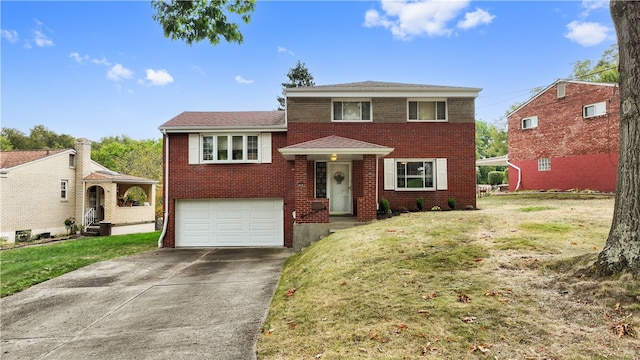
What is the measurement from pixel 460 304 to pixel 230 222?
460 inches

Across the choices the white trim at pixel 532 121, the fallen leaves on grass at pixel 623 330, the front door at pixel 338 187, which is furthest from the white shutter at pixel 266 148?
the white trim at pixel 532 121

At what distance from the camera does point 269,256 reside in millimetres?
11750

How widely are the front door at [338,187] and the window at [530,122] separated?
636 inches

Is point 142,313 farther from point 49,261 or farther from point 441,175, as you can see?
point 441,175

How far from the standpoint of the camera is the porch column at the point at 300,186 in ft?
37.8

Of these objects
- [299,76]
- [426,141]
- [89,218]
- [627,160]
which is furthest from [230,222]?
[299,76]

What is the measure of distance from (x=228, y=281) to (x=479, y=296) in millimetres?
5708

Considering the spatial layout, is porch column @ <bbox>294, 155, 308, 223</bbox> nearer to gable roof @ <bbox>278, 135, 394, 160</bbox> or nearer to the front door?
gable roof @ <bbox>278, 135, 394, 160</bbox>

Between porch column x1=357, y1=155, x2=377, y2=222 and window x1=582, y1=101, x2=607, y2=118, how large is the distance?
51.4 feet

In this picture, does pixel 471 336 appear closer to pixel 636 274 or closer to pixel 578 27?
pixel 636 274

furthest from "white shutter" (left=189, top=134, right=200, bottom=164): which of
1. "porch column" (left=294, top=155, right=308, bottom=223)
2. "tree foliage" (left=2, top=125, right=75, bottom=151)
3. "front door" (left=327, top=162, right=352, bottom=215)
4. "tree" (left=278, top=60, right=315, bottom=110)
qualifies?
"tree foliage" (left=2, top=125, right=75, bottom=151)

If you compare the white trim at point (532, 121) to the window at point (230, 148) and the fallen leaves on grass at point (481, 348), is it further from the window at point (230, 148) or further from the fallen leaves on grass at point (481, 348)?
the fallen leaves on grass at point (481, 348)

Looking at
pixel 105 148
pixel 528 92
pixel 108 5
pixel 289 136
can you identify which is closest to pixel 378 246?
pixel 289 136

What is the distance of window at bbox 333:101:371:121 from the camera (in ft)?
47.0
